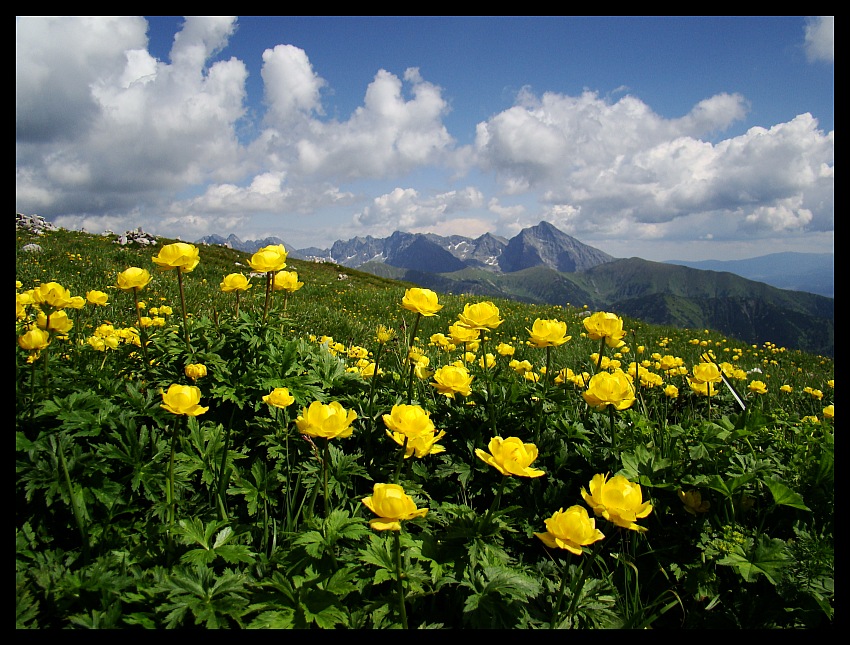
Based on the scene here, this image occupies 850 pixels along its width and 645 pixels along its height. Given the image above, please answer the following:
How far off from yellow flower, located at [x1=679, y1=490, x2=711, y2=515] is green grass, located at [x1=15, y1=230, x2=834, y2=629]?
4 cm

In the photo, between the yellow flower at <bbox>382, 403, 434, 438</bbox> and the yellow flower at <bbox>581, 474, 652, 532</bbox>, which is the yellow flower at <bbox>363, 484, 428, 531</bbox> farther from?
the yellow flower at <bbox>581, 474, 652, 532</bbox>

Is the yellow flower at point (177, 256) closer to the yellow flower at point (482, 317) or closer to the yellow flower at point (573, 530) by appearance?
the yellow flower at point (482, 317)

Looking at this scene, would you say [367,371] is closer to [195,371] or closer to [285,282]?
[285,282]

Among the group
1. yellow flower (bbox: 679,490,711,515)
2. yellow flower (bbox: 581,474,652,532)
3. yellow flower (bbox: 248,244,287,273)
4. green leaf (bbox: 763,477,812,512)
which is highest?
yellow flower (bbox: 248,244,287,273)

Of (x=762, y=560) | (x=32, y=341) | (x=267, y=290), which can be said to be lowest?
(x=762, y=560)

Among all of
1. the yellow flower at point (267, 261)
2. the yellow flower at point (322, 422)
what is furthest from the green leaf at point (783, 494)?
the yellow flower at point (267, 261)

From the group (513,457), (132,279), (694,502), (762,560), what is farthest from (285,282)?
(762,560)

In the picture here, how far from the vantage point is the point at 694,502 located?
6.40 feet

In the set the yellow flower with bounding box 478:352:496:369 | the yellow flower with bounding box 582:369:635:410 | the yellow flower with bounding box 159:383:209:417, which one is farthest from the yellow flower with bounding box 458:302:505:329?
the yellow flower with bounding box 159:383:209:417

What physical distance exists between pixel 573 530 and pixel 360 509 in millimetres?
958

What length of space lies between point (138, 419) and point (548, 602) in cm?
193

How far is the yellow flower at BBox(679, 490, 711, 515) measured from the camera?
1.93m

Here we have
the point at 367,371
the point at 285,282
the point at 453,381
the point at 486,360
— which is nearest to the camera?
the point at 453,381

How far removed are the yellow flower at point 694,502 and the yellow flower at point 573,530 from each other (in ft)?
3.07
